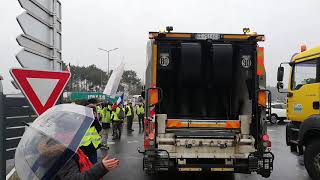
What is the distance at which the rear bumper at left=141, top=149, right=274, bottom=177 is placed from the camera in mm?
6809

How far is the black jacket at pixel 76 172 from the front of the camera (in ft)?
8.88

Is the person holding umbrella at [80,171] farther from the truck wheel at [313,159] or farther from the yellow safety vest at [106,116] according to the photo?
the yellow safety vest at [106,116]

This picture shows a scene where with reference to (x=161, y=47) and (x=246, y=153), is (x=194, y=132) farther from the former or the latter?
(x=161, y=47)

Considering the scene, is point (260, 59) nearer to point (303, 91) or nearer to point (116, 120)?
point (303, 91)

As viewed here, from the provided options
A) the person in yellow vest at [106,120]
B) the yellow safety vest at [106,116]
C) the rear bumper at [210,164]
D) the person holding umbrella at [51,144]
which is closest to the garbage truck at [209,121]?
the rear bumper at [210,164]

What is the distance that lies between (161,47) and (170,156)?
2064 mm

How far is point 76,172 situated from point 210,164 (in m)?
4.50

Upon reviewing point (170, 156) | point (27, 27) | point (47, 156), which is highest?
point (27, 27)

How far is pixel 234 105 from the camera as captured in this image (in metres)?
8.19

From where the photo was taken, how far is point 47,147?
248 centimetres

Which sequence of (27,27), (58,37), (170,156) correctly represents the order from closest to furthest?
(27,27)
(58,37)
(170,156)

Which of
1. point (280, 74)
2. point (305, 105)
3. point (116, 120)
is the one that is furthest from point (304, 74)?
point (116, 120)

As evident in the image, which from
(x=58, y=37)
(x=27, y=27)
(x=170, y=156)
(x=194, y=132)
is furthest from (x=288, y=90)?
(x=27, y=27)

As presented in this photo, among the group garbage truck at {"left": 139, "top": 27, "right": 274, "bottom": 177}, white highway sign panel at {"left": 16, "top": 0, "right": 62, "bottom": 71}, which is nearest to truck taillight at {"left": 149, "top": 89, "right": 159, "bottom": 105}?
garbage truck at {"left": 139, "top": 27, "right": 274, "bottom": 177}
